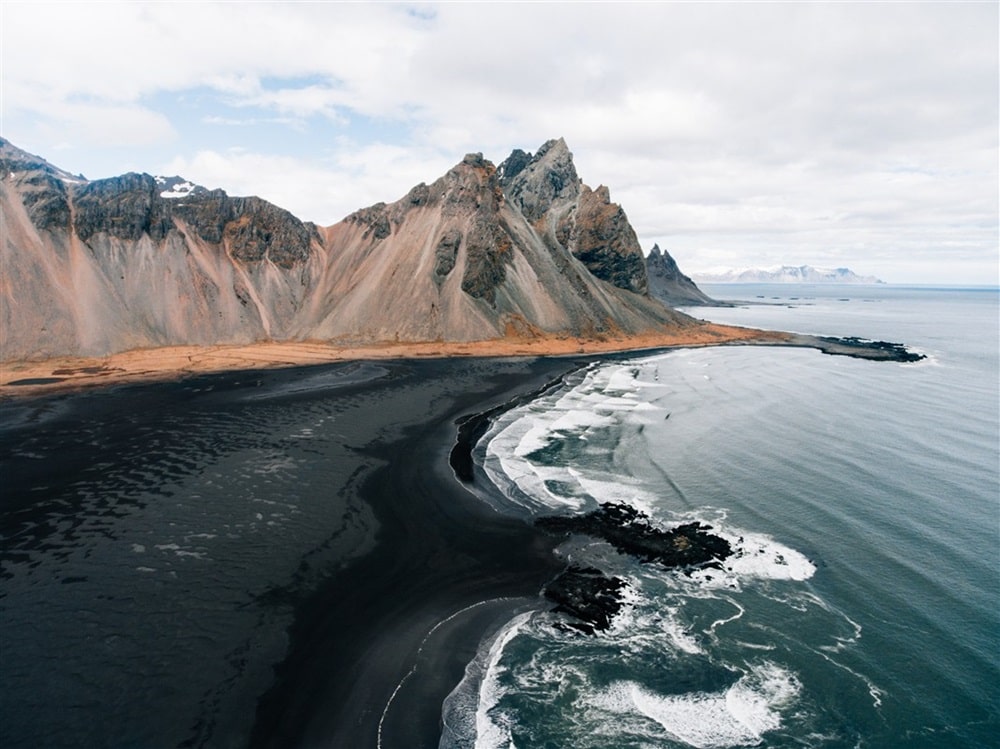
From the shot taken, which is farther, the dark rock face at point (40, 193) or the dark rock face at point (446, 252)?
the dark rock face at point (446, 252)

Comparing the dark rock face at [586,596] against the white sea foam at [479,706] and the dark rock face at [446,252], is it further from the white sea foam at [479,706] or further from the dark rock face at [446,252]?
the dark rock face at [446,252]

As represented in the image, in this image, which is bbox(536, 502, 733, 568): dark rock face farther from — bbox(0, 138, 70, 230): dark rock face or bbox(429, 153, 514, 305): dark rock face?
bbox(0, 138, 70, 230): dark rock face

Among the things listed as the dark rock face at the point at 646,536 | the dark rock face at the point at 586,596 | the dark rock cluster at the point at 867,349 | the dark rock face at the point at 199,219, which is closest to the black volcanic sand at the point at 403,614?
the dark rock face at the point at 586,596

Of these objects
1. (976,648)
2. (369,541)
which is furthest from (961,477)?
(369,541)

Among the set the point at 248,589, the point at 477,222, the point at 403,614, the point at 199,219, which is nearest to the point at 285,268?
the point at 199,219

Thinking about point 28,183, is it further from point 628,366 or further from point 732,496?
point 732,496

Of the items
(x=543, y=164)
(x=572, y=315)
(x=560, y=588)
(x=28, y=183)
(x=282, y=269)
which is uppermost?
(x=543, y=164)

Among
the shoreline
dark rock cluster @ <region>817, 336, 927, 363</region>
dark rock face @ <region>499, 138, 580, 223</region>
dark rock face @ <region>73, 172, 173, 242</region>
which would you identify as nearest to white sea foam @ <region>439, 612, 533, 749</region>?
the shoreline

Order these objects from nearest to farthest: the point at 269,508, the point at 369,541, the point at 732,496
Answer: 1. the point at 369,541
2. the point at 269,508
3. the point at 732,496
